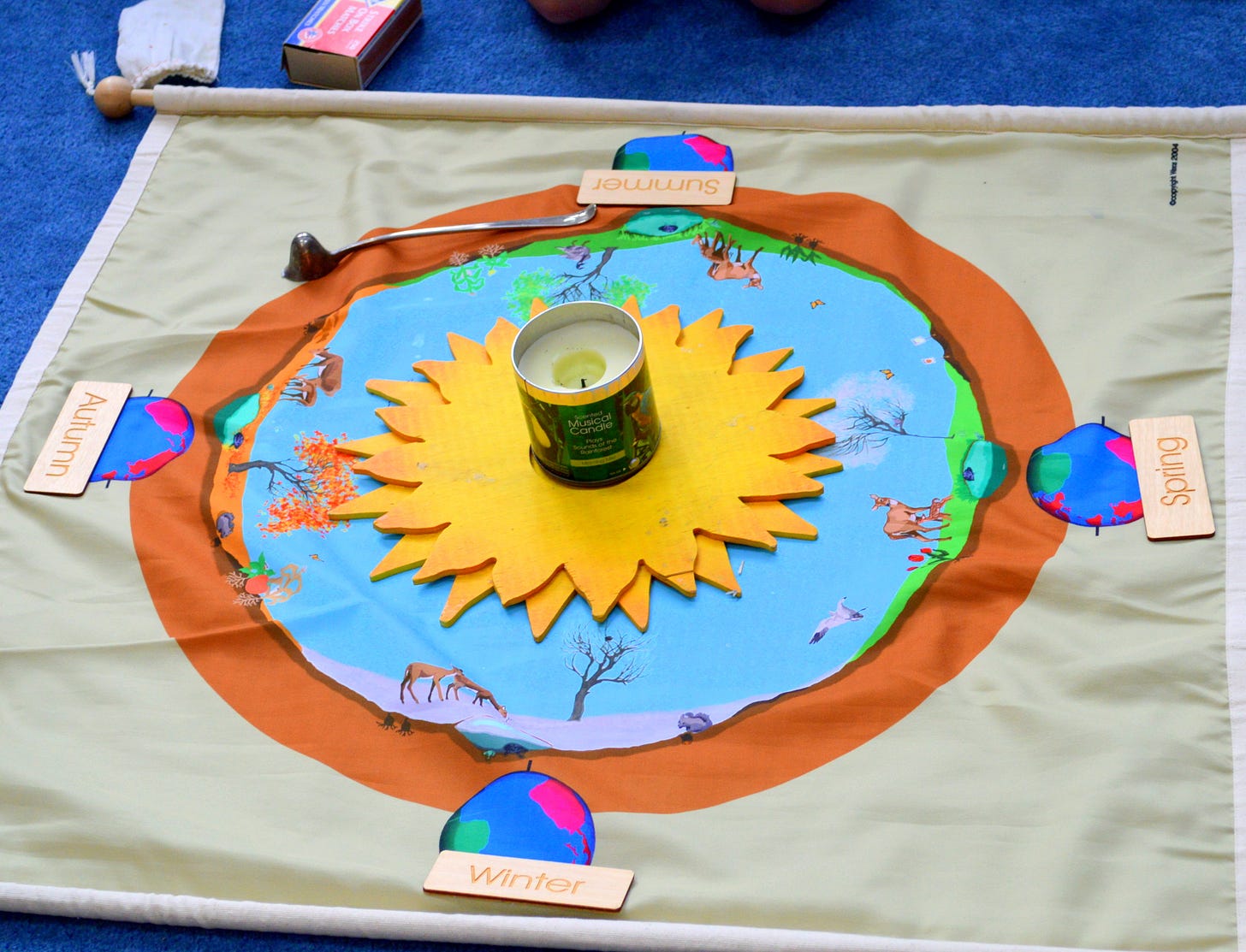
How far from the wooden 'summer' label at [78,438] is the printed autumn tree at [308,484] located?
5.2 inches

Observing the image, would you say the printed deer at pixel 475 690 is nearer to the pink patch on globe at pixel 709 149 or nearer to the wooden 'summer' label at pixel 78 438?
the wooden 'summer' label at pixel 78 438

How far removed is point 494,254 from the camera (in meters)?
1.18

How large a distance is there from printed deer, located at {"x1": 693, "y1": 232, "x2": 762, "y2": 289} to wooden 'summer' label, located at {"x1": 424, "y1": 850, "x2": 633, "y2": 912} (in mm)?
569

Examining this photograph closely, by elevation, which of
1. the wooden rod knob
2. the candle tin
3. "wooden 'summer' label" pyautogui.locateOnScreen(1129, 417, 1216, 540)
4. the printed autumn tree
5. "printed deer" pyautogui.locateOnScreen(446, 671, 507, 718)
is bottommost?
"printed deer" pyautogui.locateOnScreen(446, 671, 507, 718)

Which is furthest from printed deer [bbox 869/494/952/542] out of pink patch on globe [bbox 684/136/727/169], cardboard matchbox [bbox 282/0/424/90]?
cardboard matchbox [bbox 282/0/424/90]

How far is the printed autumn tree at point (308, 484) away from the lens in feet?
3.30

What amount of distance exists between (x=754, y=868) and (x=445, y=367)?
1.67 ft

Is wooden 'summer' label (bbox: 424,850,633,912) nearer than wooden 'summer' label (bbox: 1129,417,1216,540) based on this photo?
Yes

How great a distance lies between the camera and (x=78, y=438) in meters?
1.08

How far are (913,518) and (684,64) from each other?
72 centimetres

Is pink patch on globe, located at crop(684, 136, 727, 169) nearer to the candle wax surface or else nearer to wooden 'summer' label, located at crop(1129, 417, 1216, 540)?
the candle wax surface

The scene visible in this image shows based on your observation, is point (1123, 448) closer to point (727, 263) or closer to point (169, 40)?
point (727, 263)

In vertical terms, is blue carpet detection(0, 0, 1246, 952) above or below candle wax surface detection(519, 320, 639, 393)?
above

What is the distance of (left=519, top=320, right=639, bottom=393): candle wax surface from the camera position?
0.93 metres
